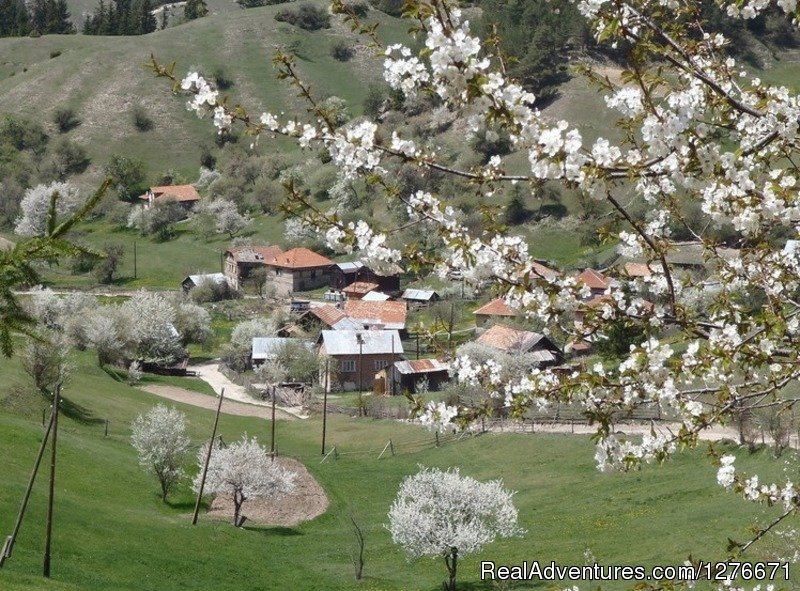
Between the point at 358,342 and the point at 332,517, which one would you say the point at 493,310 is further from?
the point at 332,517

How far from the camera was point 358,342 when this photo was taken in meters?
70.8

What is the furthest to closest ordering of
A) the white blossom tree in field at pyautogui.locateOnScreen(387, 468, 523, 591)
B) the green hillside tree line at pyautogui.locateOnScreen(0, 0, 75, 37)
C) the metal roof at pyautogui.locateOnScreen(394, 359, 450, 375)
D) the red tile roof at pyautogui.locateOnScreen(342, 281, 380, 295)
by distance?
the green hillside tree line at pyautogui.locateOnScreen(0, 0, 75, 37)
the red tile roof at pyautogui.locateOnScreen(342, 281, 380, 295)
the metal roof at pyautogui.locateOnScreen(394, 359, 450, 375)
the white blossom tree in field at pyautogui.locateOnScreen(387, 468, 523, 591)

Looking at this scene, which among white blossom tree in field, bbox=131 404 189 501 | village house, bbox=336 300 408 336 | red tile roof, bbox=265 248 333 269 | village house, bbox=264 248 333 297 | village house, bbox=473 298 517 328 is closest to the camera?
white blossom tree in field, bbox=131 404 189 501

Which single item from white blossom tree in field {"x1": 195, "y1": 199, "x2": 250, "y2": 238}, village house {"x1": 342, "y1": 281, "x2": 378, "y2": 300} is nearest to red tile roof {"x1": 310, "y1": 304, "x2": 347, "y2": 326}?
village house {"x1": 342, "y1": 281, "x2": 378, "y2": 300}

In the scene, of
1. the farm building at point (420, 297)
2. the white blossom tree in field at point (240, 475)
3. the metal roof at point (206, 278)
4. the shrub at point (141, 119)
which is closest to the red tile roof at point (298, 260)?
the metal roof at point (206, 278)

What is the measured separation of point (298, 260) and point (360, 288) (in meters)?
10.4

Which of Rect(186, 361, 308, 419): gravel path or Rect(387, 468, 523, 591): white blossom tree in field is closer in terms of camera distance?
Rect(387, 468, 523, 591): white blossom tree in field

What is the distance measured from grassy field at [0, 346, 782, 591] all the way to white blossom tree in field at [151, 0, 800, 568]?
2107cm

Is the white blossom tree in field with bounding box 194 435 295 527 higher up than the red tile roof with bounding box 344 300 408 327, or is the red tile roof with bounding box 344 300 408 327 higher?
the white blossom tree in field with bounding box 194 435 295 527

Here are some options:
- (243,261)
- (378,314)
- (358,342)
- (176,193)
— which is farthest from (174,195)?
(358,342)

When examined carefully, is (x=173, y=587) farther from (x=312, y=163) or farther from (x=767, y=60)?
(x=767, y=60)

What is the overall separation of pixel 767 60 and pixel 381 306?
91.8 m

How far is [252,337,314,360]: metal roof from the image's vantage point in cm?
7094

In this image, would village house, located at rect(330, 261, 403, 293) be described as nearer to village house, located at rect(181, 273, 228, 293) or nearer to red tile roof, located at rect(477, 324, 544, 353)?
village house, located at rect(181, 273, 228, 293)
